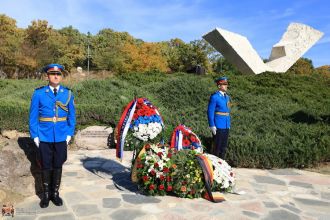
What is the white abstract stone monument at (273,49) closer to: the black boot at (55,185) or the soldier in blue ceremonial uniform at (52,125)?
the soldier in blue ceremonial uniform at (52,125)

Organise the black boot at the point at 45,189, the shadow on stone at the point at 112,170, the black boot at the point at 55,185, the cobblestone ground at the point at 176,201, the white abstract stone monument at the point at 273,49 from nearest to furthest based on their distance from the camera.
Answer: the cobblestone ground at the point at 176,201
the black boot at the point at 45,189
the black boot at the point at 55,185
the shadow on stone at the point at 112,170
the white abstract stone monument at the point at 273,49

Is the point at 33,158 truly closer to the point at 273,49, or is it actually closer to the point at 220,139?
the point at 220,139

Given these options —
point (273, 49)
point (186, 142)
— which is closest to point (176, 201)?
point (186, 142)

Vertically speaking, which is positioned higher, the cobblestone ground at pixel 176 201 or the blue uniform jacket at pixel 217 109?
the blue uniform jacket at pixel 217 109

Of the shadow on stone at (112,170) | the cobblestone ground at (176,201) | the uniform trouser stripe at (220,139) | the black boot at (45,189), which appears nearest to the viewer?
the cobblestone ground at (176,201)

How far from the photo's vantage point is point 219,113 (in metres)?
5.25

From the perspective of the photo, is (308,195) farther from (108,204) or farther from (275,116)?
(275,116)

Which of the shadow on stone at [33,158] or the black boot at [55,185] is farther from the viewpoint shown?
the shadow on stone at [33,158]

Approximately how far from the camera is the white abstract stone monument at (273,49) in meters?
15.0

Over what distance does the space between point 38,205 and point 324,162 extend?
515 cm

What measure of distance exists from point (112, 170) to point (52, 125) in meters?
2.00

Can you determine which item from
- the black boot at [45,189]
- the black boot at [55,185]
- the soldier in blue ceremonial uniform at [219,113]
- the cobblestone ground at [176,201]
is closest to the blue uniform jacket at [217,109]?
the soldier in blue ceremonial uniform at [219,113]

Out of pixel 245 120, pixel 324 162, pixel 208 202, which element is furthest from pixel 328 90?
pixel 208 202

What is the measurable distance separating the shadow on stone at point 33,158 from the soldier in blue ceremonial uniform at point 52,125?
35 centimetres
